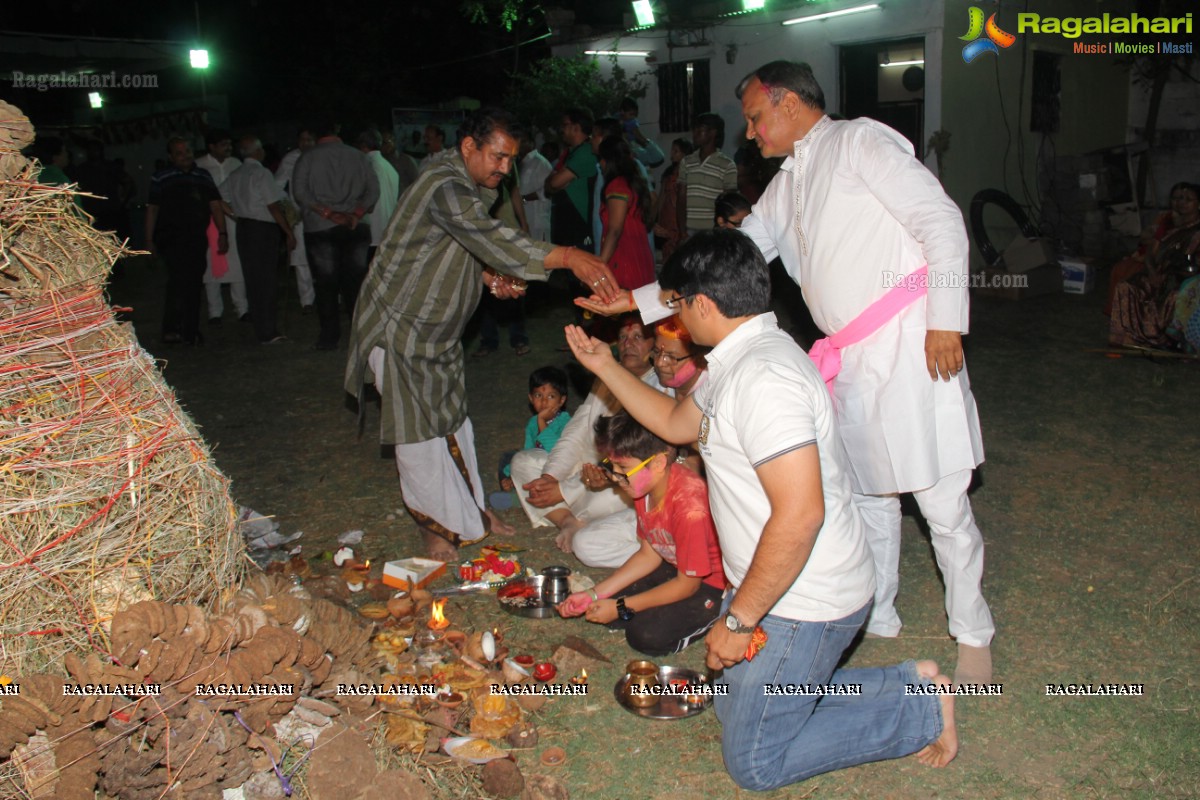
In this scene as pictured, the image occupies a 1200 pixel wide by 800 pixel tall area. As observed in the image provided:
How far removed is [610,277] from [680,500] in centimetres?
93

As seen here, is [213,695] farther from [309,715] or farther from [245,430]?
[245,430]

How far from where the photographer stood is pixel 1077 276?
11.5 metres

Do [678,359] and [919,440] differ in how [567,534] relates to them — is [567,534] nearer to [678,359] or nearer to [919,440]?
[678,359]

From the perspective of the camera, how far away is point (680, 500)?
3725mm

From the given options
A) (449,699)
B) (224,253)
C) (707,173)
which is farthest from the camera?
(224,253)

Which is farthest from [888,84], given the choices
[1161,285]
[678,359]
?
[678,359]

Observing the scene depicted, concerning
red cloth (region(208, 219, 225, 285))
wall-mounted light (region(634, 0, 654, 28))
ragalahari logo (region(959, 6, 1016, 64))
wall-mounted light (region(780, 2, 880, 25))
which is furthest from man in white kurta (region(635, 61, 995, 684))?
wall-mounted light (region(634, 0, 654, 28))

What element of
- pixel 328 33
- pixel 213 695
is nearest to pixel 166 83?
pixel 328 33

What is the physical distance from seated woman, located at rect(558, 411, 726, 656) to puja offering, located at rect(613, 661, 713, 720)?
0.19m

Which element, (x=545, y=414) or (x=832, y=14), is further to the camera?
(x=832, y=14)

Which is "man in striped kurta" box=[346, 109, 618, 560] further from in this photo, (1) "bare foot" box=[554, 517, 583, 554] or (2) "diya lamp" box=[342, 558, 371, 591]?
(1) "bare foot" box=[554, 517, 583, 554]

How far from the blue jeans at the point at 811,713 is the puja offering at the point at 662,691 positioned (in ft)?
1.38

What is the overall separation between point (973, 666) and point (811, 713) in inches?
36.8

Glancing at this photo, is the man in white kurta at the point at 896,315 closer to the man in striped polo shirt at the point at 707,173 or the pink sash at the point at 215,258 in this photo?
the man in striped polo shirt at the point at 707,173
